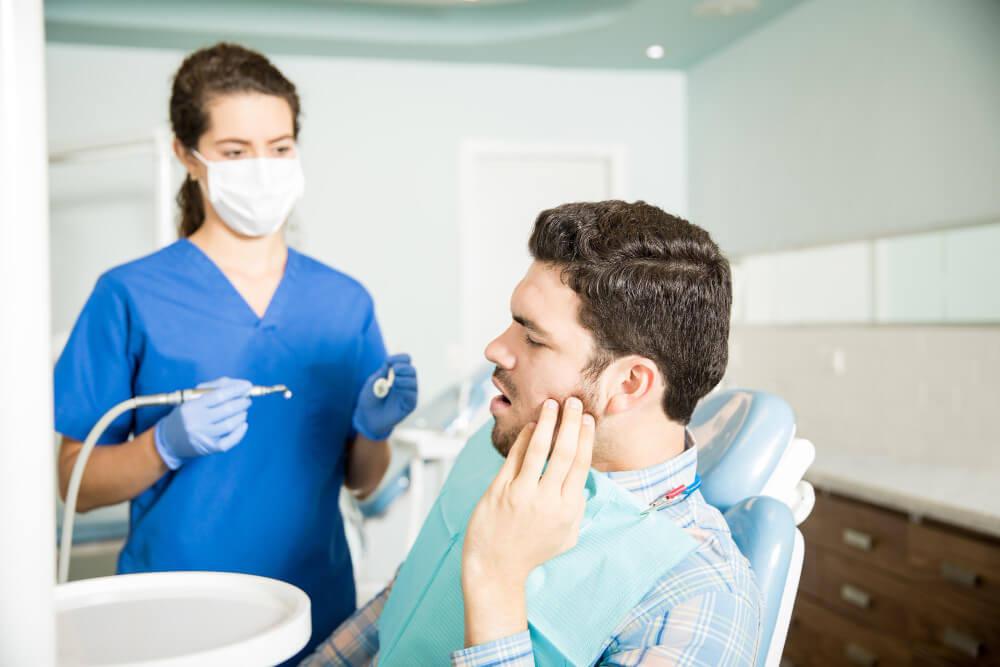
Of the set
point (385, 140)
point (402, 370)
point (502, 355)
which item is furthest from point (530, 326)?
point (385, 140)

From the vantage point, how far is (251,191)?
140cm

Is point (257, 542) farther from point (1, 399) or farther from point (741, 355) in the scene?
point (741, 355)

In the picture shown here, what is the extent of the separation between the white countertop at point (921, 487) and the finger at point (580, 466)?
1.53m

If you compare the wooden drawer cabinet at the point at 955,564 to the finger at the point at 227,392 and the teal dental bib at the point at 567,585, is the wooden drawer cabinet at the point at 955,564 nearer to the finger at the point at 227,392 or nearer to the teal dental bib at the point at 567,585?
the teal dental bib at the point at 567,585

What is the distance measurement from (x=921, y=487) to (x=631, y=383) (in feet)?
5.61

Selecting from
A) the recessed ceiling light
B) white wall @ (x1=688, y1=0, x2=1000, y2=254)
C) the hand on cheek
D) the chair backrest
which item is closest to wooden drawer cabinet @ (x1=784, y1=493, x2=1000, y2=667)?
white wall @ (x1=688, y1=0, x2=1000, y2=254)

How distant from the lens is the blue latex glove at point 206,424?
1.16m

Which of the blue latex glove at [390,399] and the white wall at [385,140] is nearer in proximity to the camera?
the blue latex glove at [390,399]

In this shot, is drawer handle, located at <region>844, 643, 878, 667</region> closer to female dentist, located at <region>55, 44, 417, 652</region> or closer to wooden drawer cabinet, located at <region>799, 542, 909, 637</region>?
wooden drawer cabinet, located at <region>799, 542, 909, 637</region>

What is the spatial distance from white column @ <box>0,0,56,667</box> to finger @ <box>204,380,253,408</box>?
700mm

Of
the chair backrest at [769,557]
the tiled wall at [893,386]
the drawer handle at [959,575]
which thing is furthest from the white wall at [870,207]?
the chair backrest at [769,557]

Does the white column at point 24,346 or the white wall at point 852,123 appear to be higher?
the white wall at point 852,123

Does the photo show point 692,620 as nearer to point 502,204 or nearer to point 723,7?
point 723,7

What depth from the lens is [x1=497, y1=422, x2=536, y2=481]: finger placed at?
0.85 metres
